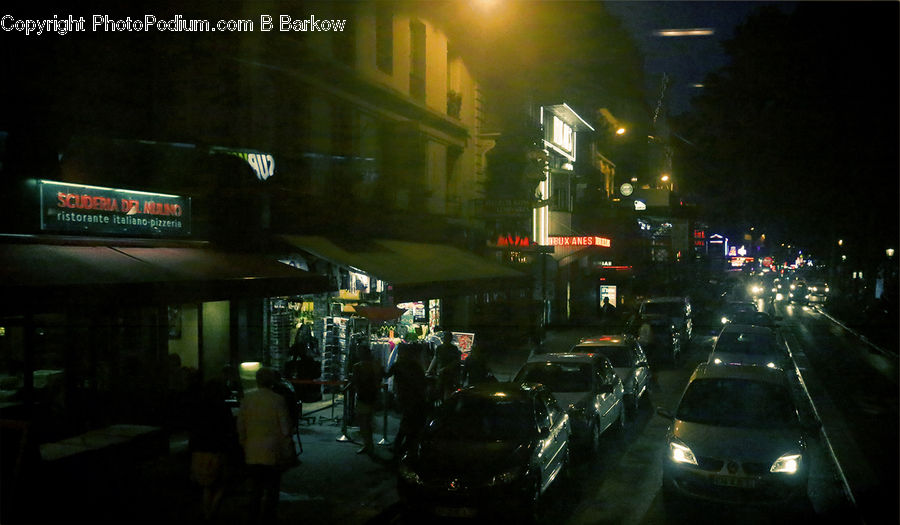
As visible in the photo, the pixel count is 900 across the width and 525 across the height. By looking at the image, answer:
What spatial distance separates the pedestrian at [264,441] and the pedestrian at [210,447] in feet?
0.70

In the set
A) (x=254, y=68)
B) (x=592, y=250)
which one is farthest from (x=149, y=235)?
(x=592, y=250)

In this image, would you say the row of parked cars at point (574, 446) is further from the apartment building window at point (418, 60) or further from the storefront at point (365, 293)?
the apartment building window at point (418, 60)

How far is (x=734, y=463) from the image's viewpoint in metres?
8.50

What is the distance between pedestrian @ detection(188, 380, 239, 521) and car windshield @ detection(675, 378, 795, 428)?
234 inches

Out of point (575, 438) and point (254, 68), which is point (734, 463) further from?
point (254, 68)

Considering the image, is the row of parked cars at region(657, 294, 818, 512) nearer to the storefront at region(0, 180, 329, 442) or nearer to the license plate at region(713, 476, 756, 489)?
the license plate at region(713, 476, 756, 489)

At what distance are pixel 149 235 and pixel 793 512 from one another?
994 centimetres

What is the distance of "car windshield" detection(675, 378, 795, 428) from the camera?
9484mm

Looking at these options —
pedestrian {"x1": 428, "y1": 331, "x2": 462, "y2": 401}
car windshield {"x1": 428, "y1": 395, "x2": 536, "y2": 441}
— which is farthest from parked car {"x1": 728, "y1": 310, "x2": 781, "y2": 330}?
car windshield {"x1": 428, "y1": 395, "x2": 536, "y2": 441}

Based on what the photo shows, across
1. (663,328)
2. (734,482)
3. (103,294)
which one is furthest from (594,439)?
(663,328)

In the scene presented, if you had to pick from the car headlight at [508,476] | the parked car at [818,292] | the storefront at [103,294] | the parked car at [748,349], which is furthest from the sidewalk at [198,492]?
the parked car at [818,292]

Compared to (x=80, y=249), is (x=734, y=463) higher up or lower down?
lower down

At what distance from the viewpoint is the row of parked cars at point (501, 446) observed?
7867 millimetres

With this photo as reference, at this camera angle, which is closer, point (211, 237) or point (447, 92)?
point (211, 237)
